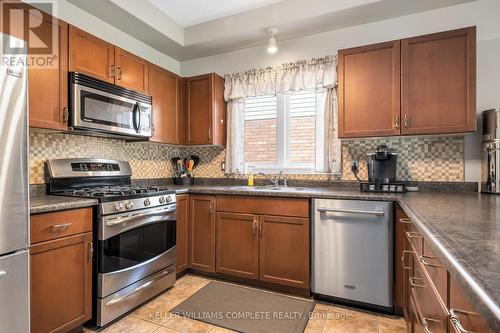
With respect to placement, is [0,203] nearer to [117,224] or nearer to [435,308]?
[117,224]

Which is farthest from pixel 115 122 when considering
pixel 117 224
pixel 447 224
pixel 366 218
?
pixel 447 224

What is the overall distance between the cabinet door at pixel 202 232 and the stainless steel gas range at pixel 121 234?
277 millimetres

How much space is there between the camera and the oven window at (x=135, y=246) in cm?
190

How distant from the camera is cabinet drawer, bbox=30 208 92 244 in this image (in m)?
1.53

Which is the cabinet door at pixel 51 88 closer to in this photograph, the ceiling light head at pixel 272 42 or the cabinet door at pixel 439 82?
the ceiling light head at pixel 272 42

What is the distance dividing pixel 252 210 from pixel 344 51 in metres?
1.65

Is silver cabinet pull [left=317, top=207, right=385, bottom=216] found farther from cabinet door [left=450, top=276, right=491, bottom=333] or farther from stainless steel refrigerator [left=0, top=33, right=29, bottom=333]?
stainless steel refrigerator [left=0, top=33, right=29, bottom=333]

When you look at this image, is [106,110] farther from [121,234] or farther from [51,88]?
[121,234]

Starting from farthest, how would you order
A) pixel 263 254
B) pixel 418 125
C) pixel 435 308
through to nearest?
pixel 263 254
pixel 418 125
pixel 435 308

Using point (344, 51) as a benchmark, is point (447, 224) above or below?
below

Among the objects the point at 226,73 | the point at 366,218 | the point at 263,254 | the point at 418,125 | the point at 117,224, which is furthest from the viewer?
the point at 226,73

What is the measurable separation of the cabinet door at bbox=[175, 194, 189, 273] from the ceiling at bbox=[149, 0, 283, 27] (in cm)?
188

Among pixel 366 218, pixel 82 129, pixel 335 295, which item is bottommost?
pixel 335 295

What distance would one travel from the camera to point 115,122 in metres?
2.36
